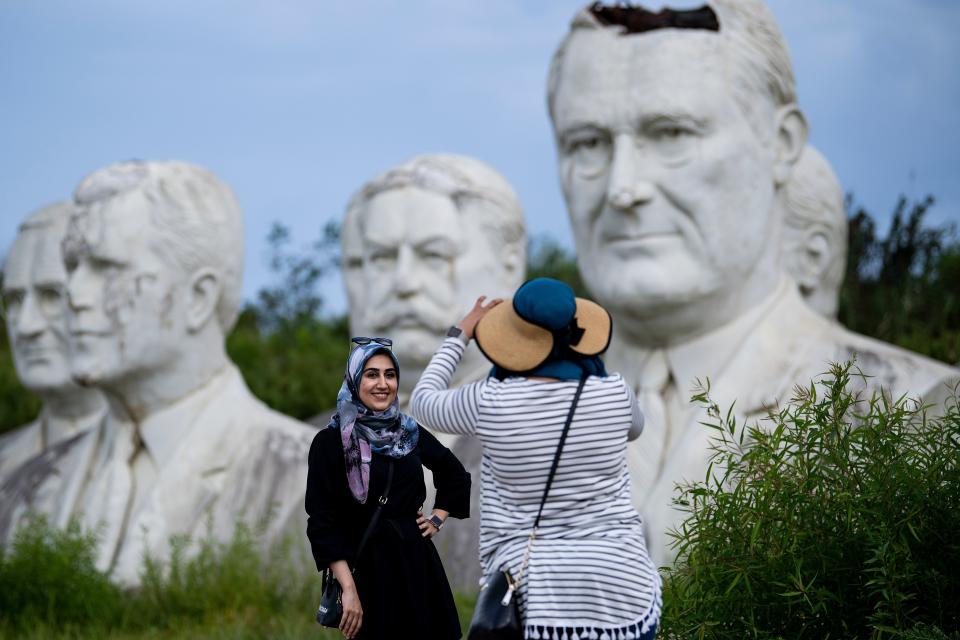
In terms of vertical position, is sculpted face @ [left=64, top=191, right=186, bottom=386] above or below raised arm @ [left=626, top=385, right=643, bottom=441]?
below

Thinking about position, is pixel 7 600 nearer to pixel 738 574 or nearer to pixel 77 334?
pixel 77 334

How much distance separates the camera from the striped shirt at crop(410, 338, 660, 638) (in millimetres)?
3842

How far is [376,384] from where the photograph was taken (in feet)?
13.2

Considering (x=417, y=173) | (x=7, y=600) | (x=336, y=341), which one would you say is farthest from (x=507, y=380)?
(x=336, y=341)

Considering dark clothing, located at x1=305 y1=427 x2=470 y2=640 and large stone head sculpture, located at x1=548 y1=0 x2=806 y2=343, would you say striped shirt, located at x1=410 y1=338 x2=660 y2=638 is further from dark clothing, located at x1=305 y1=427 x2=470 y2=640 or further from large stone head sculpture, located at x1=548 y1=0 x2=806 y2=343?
large stone head sculpture, located at x1=548 y1=0 x2=806 y2=343

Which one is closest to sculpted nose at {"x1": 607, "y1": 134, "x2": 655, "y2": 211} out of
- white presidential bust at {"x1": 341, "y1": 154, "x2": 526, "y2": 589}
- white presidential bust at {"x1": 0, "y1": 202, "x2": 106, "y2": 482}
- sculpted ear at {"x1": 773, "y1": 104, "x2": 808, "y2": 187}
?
sculpted ear at {"x1": 773, "y1": 104, "x2": 808, "y2": 187}

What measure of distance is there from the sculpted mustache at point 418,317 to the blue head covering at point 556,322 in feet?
15.0

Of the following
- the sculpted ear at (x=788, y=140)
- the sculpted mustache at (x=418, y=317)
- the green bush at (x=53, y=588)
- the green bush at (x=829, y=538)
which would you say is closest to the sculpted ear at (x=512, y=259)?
the sculpted mustache at (x=418, y=317)

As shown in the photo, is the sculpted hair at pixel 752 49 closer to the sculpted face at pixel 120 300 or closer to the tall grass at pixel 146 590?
the sculpted face at pixel 120 300

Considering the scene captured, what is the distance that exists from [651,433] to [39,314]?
483 cm

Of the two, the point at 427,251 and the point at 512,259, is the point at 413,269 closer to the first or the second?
the point at 427,251

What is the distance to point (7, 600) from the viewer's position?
24.9 feet

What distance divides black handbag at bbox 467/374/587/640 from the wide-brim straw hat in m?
0.13

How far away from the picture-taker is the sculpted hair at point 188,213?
8.54 metres
